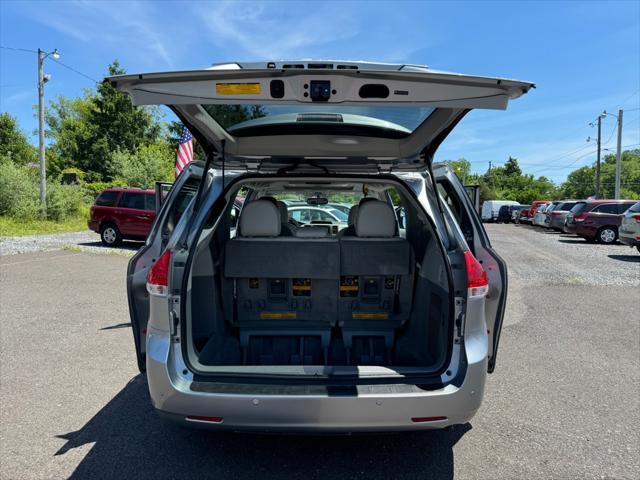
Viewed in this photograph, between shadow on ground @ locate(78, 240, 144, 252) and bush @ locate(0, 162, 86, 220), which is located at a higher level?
bush @ locate(0, 162, 86, 220)

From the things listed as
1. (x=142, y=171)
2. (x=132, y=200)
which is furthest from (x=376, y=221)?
(x=142, y=171)

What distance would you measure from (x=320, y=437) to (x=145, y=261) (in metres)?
1.76

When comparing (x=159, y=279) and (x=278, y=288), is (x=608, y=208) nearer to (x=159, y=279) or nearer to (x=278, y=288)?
(x=278, y=288)

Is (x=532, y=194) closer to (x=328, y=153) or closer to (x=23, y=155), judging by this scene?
(x=23, y=155)

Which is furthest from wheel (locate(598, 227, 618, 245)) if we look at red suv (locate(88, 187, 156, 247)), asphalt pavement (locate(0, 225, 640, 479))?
red suv (locate(88, 187, 156, 247))

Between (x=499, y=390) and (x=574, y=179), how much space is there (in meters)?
114

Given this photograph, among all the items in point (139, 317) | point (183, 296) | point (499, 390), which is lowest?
point (499, 390)

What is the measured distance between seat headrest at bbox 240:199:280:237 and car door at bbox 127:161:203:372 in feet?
1.71

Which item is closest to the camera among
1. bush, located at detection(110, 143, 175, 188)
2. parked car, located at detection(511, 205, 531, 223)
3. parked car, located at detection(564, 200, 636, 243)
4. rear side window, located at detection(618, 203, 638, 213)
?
parked car, located at detection(564, 200, 636, 243)

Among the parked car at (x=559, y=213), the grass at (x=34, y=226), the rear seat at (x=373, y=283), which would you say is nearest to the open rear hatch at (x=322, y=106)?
the rear seat at (x=373, y=283)

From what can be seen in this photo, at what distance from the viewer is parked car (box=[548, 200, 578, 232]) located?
23875mm

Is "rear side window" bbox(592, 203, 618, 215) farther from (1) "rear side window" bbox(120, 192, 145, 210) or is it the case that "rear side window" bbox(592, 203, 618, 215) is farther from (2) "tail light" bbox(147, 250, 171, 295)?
(2) "tail light" bbox(147, 250, 171, 295)

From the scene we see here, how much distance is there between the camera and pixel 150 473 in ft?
9.20

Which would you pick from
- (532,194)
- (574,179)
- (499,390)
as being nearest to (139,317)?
(499,390)
